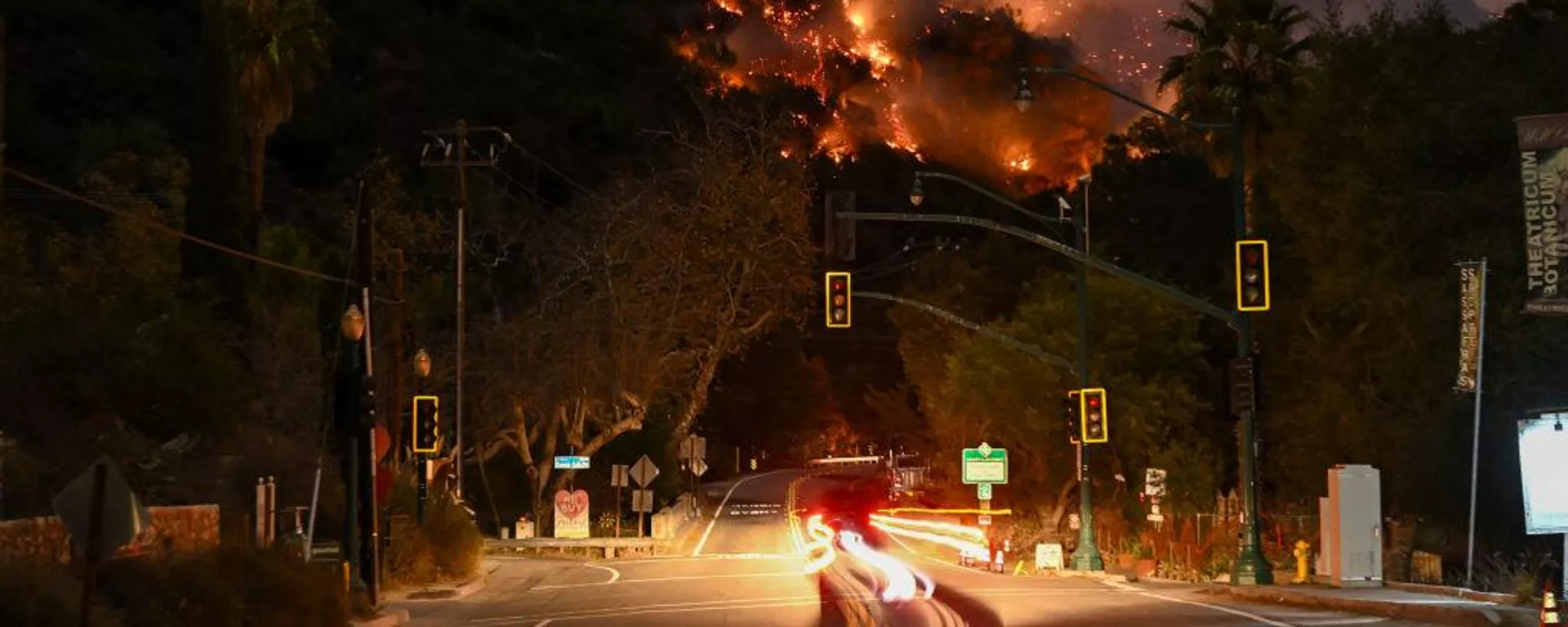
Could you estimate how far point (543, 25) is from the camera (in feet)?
373

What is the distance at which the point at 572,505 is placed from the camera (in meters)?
52.9

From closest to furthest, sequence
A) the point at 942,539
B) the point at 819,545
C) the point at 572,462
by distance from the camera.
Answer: the point at 942,539
the point at 819,545
the point at 572,462

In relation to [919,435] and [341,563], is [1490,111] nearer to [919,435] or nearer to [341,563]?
[341,563]

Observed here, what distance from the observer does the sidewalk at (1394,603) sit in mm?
22781

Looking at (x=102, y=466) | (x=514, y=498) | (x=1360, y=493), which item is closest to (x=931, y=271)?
(x=514, y=498)

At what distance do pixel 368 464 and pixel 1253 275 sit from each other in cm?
1544

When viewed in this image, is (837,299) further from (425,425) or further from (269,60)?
(269,60)

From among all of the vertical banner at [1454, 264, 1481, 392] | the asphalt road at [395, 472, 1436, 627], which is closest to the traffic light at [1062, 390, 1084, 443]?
the asphalt road at [395, 472, 1436, 627]

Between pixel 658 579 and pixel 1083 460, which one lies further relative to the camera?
pixel 1083 460

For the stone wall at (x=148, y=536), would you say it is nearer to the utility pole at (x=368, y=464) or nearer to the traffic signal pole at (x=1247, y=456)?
the utility pole at (x=368, y=464)

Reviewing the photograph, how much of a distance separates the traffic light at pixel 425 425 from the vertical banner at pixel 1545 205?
24.2 metres

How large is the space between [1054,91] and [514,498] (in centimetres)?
11459

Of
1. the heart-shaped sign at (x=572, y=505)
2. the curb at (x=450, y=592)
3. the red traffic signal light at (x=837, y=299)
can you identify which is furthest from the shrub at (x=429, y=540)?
the heart-shaped sign at (x=572, y=505)

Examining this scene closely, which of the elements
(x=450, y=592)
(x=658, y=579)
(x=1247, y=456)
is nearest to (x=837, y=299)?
(x=1247, y=456)
